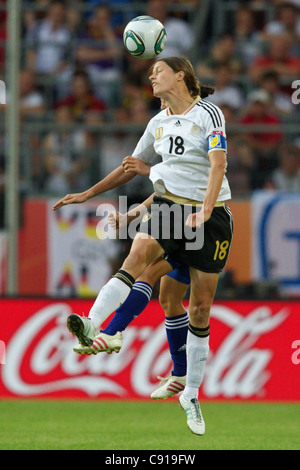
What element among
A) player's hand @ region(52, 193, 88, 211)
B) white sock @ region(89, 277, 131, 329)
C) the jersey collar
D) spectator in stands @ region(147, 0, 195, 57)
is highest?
spectator in stands @ region(147, 0, 195, 57)

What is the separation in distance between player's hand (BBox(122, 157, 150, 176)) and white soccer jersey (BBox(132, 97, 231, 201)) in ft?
0.46

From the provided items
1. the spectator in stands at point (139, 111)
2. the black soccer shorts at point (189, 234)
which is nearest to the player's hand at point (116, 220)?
the black soccer shorts at point (189, 234)

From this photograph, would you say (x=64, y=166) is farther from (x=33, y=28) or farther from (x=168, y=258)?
(x=168, y=258)

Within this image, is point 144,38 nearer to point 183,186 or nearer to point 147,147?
point 147,147

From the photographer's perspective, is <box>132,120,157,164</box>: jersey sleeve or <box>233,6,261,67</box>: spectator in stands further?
<box>233,6,261,67</box>: spectator in stands

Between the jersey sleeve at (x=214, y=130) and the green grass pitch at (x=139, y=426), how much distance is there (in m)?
3.17

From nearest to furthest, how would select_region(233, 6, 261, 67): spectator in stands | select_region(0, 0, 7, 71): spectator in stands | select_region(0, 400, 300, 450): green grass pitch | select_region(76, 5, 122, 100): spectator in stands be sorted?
select_region(0, 400, 300, 450): green grass pitch → select_region(76, 5, 122, 100): spectator in stands → select_region(233, 6, 261, 67): spectator in stands → select_region(0, 0, 7, 71): spectator in stands

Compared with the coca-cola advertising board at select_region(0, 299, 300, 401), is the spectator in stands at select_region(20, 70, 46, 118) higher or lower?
higher

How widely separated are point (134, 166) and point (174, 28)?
813 cm

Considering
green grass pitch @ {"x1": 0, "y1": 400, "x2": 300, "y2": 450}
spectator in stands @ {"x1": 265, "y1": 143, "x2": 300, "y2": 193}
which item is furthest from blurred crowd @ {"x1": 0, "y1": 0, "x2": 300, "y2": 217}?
green grass pitch @ {"x1": 0, "y1": 400, "x2": 300, "y2": 450}

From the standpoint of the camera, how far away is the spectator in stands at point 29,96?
14188 mm

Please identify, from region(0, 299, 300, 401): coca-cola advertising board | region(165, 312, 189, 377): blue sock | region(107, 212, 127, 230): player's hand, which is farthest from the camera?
region(0, 299, 300, 401): coca-cola advertising board

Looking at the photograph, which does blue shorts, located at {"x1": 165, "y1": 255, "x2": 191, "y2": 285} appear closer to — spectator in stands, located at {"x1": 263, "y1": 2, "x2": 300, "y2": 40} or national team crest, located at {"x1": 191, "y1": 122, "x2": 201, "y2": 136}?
national team crest, located at {"x1": 191, "y1": 122, "x2": 201, "y2": 136}

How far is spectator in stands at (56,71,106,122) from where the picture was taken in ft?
45.9
